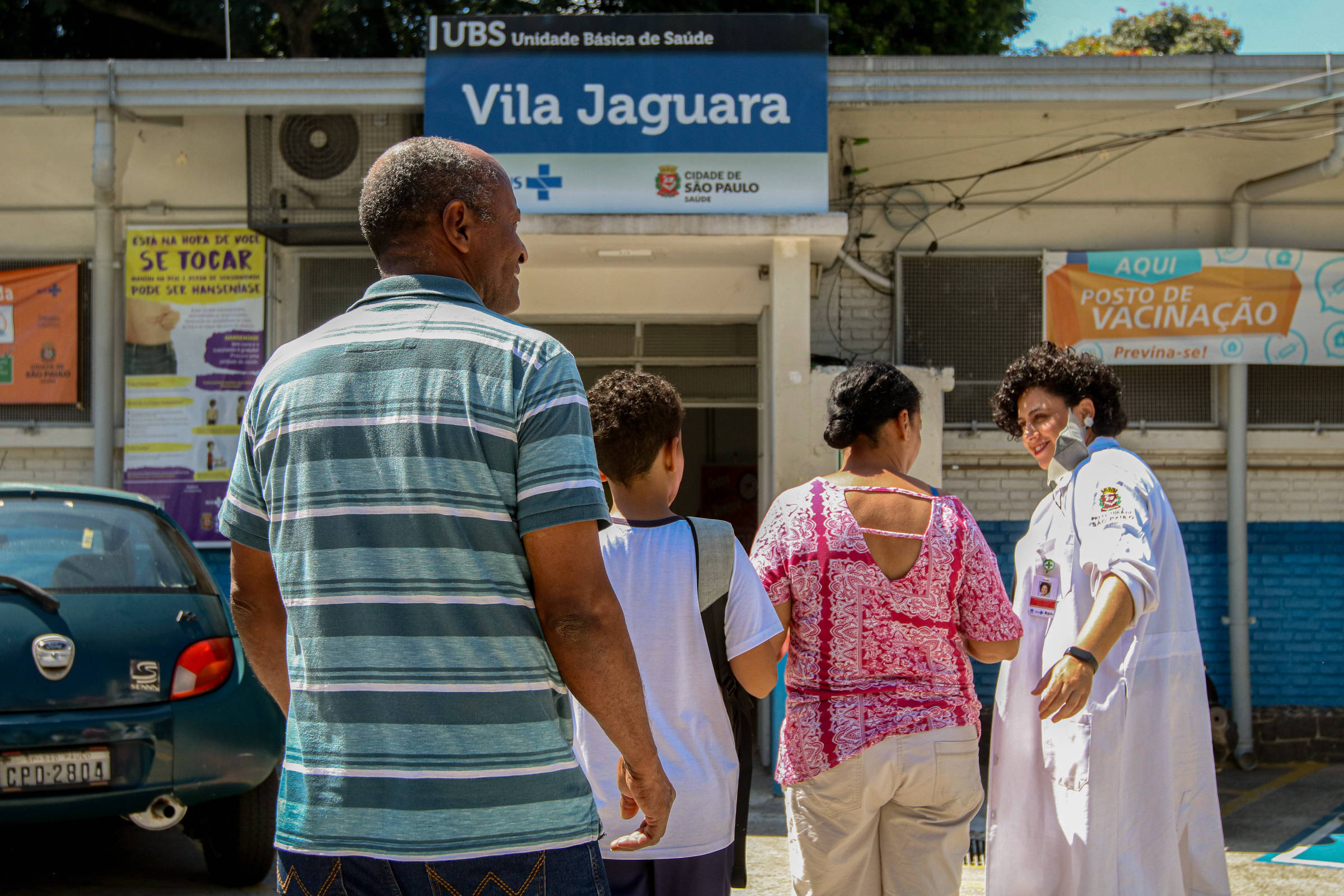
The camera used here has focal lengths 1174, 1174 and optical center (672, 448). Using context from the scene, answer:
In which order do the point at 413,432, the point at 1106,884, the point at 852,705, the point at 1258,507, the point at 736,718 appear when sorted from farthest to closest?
1. the point at 1258,507
2. the point at 1106,884
3. the point at 852,705
4. the point at 736,718
5. the point at 413,432

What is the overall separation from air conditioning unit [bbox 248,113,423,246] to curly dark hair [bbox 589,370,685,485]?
5796 mm

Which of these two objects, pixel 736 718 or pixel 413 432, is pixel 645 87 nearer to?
pixel 736 718

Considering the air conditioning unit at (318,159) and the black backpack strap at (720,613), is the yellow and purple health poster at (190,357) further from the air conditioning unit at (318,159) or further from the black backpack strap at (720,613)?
the black backpack strap at (720,613)

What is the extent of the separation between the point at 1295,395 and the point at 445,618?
8.01 metres

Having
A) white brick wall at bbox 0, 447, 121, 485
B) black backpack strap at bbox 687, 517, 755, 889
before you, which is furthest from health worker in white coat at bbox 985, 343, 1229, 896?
white brick wall at bbox 0, 447, 121, 485

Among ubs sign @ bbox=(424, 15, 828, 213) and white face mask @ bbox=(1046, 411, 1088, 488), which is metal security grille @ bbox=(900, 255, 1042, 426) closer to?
ubs sign @ bbox=(424, 15, 828, 213)

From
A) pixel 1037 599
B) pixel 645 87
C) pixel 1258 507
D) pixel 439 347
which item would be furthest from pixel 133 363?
pixel 1258 507

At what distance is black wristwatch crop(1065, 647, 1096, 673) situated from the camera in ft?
10.8

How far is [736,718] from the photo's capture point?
9.05 ft

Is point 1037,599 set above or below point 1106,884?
above

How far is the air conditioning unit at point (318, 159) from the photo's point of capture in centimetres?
809

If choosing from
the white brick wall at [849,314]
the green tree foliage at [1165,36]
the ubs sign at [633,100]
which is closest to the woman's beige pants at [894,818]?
the ubs sign at [633,100]

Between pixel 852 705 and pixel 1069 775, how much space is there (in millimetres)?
1085

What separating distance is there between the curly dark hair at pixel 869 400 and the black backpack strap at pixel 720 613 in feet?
2.30
